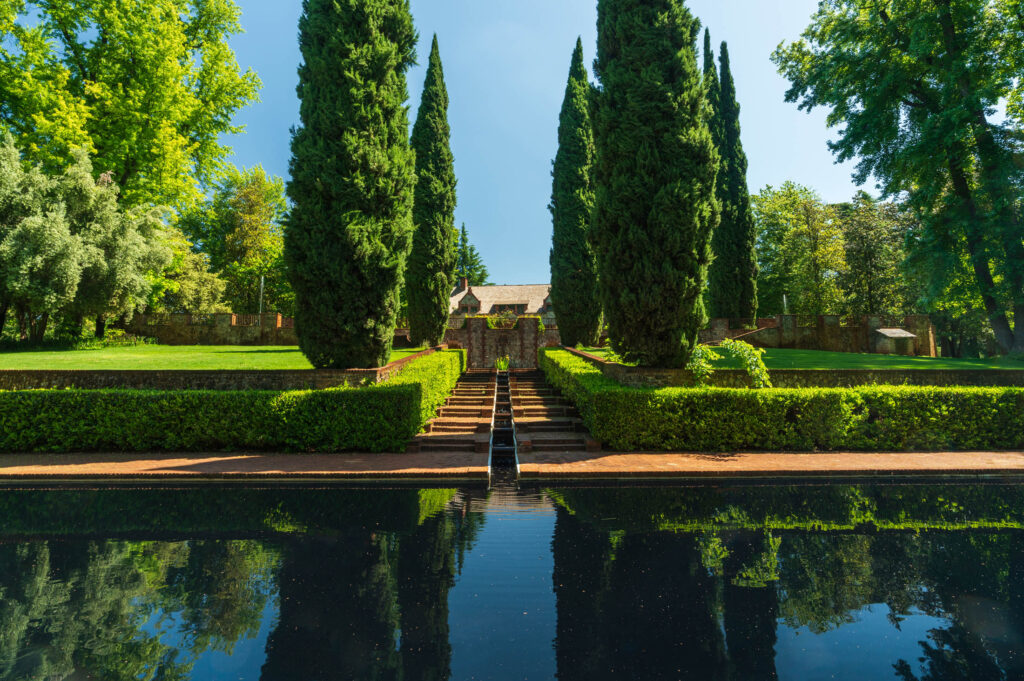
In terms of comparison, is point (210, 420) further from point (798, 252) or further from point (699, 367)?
point (798, 252)

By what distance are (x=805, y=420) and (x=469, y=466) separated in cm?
705

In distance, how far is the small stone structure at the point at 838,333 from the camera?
71.1 ft

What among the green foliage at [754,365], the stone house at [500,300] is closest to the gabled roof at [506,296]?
the stone house at [500,300]

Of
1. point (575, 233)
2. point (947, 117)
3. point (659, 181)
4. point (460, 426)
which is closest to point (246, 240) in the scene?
Result: point (575, 233)

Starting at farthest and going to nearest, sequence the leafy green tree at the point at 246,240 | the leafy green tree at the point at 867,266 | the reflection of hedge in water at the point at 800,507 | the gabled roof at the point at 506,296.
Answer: the gabled roof at the point at 506,296
the leafy green tree at the point at 246,240
the leafy green tree at the point at 867,266
the reflection of hedge in water at the point at 800,507

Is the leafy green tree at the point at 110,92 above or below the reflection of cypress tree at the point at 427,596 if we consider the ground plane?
above

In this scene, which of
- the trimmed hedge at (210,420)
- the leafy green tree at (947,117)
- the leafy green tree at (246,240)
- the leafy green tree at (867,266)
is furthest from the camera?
the leafy green tree at (246,240)

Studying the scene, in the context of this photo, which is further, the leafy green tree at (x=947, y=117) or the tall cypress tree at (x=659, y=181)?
the leafy green tree at (x=947, y=117)

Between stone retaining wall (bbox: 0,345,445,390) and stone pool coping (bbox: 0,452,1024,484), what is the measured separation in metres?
1.81

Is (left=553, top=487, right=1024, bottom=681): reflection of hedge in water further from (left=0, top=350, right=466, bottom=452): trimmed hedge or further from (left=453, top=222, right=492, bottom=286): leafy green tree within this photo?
(left=453, top=222, right=492, bottom=286): leafy green tree

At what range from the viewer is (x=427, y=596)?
3906 mm

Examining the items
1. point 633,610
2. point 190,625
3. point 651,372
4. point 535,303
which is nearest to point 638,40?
point 651,372

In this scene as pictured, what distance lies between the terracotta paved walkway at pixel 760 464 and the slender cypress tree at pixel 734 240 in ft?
54.4

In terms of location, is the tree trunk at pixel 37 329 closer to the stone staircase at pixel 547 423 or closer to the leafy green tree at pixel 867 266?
the stone staircase at pixel 547 423
